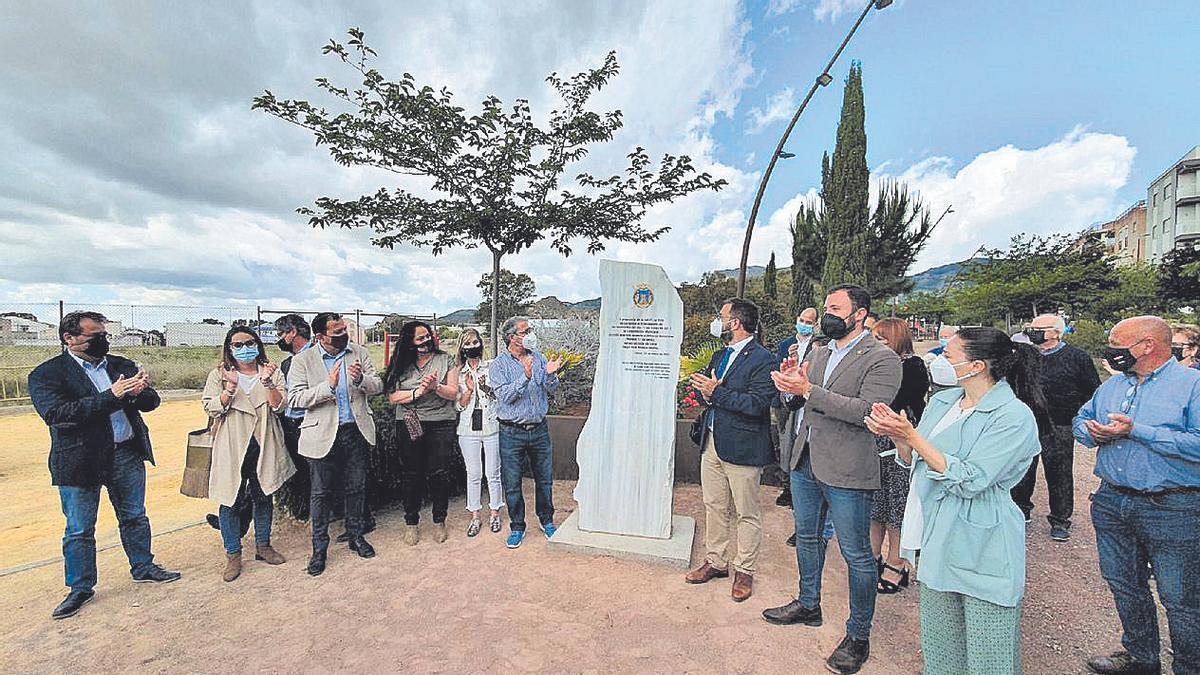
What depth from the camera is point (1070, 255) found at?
67.2 ft

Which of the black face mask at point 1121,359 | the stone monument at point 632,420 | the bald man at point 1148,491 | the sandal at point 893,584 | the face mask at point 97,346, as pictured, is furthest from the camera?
the stone monument at point 632,420

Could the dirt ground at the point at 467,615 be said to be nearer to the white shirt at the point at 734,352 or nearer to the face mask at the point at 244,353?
the white shirt at the point at 734,352

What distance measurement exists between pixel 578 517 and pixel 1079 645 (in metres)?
3.30

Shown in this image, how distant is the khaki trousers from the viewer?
3.40 m

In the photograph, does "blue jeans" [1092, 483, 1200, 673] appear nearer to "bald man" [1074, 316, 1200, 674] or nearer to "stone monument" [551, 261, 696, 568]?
"bald man" [1074, 316, 1200, 674]

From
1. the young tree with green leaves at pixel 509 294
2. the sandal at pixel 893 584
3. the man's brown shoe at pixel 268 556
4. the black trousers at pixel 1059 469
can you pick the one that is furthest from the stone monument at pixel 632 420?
the young tree with green leaves at pixel 509 294

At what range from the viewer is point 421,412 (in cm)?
441

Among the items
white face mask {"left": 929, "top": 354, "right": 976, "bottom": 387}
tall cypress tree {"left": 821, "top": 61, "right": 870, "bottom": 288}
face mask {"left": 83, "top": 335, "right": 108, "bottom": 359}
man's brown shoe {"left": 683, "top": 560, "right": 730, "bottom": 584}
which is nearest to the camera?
white face mask {"left": 929, "top": 354, "right": 976, "bottom": 387}

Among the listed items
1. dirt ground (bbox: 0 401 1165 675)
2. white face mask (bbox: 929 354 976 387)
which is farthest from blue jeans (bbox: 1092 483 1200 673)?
white face mask (bbox: 929 354 976 387)

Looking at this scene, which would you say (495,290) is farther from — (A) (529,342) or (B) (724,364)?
(B) (724,364)

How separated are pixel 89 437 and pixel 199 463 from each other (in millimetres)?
651

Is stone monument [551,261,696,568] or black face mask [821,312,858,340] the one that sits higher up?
black face mask [821,312,858,340]

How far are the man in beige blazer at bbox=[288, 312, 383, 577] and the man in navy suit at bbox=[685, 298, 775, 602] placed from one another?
8.53 ft

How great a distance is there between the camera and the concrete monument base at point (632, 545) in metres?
3.95
